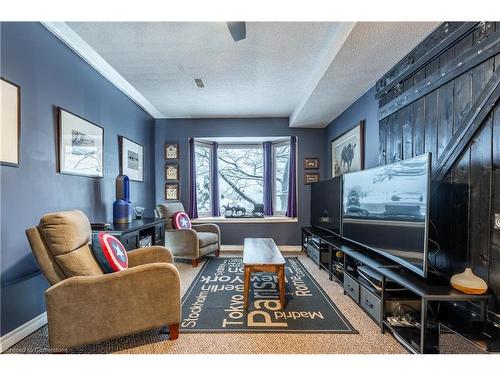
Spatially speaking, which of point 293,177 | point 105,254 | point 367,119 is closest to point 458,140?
point 367,119

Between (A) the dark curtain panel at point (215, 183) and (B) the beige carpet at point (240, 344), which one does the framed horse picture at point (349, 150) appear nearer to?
(B) the beige carpet at point (240, 344)

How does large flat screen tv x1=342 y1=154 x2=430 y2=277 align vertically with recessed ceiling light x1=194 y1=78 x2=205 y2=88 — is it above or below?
below

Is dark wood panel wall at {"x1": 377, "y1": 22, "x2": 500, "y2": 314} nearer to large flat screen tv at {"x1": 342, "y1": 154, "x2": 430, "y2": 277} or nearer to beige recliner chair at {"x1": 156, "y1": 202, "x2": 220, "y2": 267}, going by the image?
large flat screen tv at {"x1": 342, "y1": 154, "x2": 430, "y2": 277}

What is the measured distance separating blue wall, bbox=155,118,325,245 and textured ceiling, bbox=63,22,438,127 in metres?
0.88

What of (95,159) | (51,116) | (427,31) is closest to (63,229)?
(51,116)

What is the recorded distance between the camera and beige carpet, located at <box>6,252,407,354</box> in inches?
65.3

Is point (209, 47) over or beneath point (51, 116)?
over

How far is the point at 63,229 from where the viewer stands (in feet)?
5.28

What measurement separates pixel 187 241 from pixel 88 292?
208 centimetres

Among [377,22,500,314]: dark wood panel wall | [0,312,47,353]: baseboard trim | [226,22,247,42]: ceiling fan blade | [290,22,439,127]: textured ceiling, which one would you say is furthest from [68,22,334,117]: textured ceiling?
[0,312,47,353]: baseboard trim

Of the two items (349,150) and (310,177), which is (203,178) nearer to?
(310,177)

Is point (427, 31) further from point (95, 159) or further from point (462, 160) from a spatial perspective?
point (95, 159)

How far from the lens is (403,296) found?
184 centimetres
